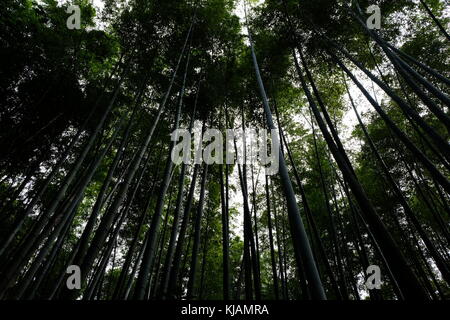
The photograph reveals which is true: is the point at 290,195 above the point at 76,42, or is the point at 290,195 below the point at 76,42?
below

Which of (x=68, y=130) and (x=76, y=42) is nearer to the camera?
(x=76, y=42)

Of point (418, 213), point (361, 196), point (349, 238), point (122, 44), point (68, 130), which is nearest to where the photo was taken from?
point (361, 196)

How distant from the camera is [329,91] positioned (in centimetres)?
587

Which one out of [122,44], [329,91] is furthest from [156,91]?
[329,91]

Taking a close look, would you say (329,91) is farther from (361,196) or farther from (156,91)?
Result: (361,196)
